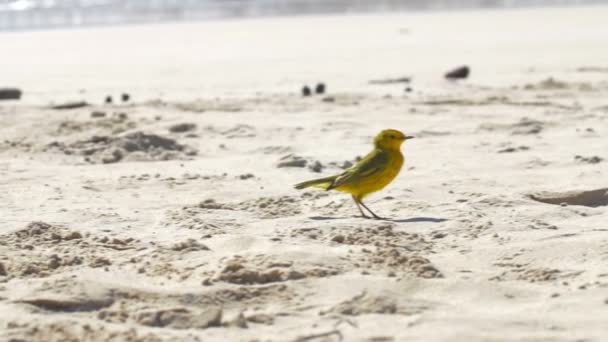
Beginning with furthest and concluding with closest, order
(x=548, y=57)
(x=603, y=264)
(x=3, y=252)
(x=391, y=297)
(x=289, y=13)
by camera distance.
→ (x=289, y=13) < (x=548, y=57) < (x=3, y=252) < (x=603, y=264) < (x=391, y=297)

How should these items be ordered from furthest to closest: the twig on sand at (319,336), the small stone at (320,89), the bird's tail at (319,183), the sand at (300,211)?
the small stone at (320,89), the bird's tail at (319,183), the sand at (300,211), the twig on sand at (319,336)

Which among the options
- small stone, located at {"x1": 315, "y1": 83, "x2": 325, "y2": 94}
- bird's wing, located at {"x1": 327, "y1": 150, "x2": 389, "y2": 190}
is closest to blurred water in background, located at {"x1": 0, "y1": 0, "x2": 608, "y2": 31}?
small stone, located at {"x1": 315, "y1": 83, "x2": 325, "y2": 94}

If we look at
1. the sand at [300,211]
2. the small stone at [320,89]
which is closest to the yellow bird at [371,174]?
the sand at [300,211]

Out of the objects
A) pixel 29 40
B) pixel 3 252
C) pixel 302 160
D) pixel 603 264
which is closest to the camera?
pixel 603 264

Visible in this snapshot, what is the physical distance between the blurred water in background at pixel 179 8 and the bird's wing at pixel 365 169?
62.7 ft

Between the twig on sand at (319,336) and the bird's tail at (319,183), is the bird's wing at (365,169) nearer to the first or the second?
the bird's tail at (319,183)

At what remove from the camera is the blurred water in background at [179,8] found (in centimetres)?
2467

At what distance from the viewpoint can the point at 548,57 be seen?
13258 mm

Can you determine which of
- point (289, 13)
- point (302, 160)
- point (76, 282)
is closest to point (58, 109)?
point (302, 160)

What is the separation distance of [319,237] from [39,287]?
117 cm

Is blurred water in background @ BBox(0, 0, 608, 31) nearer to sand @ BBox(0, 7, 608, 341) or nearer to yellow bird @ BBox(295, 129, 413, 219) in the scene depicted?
sand @ BBox(0, 7, 608, 341)

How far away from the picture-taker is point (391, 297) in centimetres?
387

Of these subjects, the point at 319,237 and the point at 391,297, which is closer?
the point at 391,297

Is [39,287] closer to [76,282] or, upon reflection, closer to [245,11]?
[76,282]
